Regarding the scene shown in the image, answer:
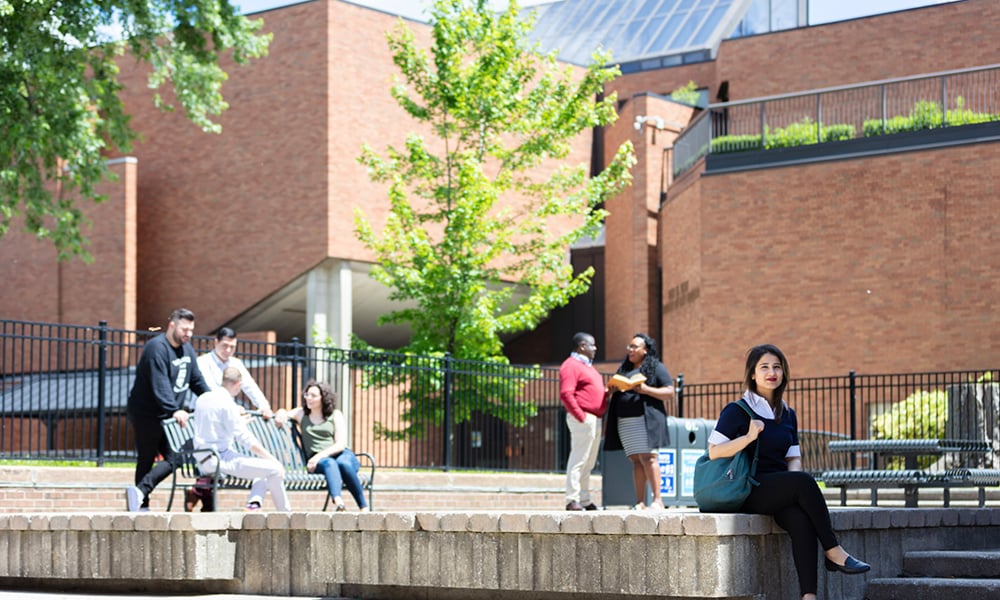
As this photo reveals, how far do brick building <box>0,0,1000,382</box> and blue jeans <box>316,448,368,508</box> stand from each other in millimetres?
16845

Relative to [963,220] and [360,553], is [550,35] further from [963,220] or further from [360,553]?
[360,553]

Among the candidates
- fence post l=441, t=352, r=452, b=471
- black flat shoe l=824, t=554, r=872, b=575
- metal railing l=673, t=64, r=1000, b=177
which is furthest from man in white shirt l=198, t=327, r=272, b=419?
metal railing l=673, t=64, r=1000, b=177

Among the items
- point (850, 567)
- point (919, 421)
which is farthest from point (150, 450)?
point (919, 421)

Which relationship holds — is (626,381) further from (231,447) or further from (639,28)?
(639,28)

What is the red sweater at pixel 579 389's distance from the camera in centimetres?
1305

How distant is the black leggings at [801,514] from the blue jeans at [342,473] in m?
5.32

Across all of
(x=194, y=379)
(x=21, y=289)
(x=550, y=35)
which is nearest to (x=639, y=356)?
(x=194, y=379)

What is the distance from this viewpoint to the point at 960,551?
832cm

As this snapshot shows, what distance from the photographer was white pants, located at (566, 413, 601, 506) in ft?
43.4

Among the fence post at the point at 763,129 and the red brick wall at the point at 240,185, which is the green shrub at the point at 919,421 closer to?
the fence post at the point at 763,129

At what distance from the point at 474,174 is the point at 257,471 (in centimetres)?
1276

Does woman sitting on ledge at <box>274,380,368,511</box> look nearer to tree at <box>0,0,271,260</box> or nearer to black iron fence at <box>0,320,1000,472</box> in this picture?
black iron fence at <box>0,320,1000,472</box>

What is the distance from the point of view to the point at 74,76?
63.7ft

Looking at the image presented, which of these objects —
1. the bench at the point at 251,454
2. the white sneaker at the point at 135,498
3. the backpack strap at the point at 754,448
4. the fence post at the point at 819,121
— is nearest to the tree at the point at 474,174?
the fence post at the point at 819,121
